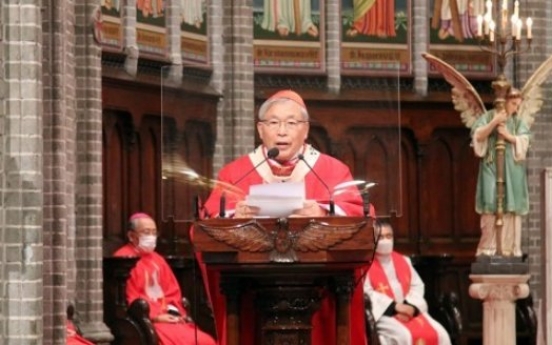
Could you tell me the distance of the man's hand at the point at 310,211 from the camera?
11.1 meters

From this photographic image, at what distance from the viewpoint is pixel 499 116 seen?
1938 cm

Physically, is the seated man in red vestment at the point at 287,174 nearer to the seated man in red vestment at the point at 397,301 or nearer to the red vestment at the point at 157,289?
the red vestment at the point at 157,289

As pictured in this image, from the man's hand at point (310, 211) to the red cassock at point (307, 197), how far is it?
0.75 feet

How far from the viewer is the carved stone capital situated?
1919 cm

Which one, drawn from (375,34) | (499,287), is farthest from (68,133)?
(375,34)

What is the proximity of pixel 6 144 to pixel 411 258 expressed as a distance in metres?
9.32

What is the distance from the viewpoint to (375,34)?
22.3 metres

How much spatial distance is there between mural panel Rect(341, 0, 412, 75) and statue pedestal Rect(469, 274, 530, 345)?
338 centimetres

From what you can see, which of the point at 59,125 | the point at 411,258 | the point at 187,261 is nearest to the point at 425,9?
the point at 411,258

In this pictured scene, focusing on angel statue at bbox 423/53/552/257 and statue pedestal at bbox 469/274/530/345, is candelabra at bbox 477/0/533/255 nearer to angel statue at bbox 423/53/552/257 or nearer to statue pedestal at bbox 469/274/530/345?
angel statue at bbox 423/53/552/257

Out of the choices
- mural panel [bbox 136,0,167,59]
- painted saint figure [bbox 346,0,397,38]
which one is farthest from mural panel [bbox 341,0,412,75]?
mural panel [bbox 136,0,167,59]

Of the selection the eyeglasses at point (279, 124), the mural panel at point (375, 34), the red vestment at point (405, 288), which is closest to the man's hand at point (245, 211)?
the eyeglasses at point (279, 124)

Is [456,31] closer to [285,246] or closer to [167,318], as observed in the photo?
[167,318]

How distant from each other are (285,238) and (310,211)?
1.16ft
